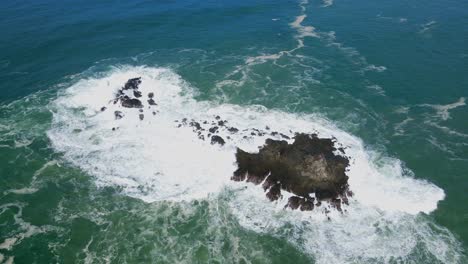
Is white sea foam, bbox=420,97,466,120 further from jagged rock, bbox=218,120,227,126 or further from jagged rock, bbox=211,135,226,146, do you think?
jagged rock, bbox=211,135,226,146

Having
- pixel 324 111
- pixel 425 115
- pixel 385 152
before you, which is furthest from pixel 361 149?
pixel 425 115

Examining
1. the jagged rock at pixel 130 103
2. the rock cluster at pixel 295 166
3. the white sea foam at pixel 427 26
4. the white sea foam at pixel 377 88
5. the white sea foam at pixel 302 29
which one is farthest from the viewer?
the white sea foam at pixel 302 29

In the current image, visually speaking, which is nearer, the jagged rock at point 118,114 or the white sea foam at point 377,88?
the jagged rock at point 118,114

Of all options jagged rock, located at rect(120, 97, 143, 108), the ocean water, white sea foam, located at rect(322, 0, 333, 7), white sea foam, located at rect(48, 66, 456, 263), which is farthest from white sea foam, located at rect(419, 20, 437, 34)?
jagged rock, located at rect(120, 97, 143, 108)

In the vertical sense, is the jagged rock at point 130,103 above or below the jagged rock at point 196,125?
above

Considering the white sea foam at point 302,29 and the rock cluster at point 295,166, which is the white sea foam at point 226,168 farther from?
the white sea foam at point 302,29

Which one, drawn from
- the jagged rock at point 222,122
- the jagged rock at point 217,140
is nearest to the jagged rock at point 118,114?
the jagged rock at point 222,122

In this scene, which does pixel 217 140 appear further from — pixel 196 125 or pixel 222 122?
pixel 196 125
